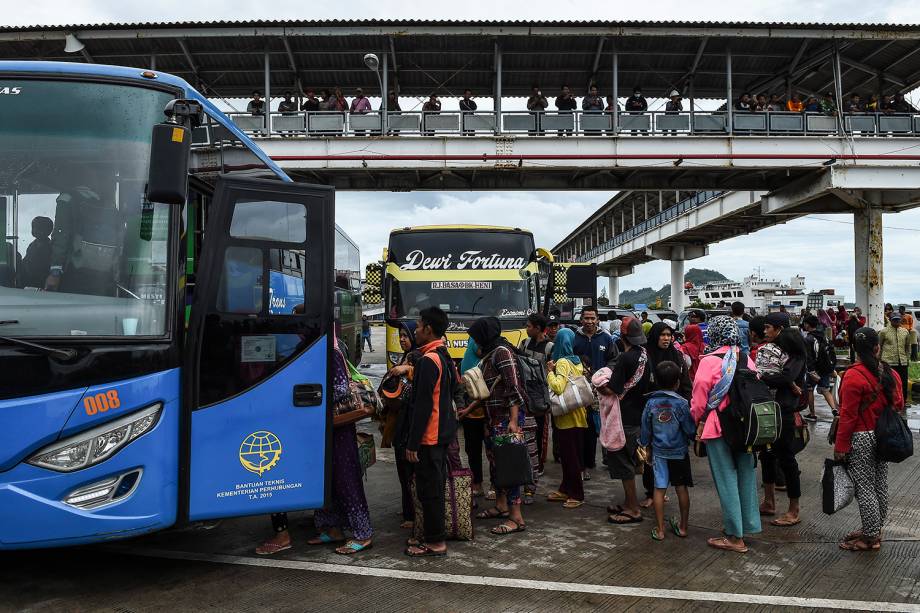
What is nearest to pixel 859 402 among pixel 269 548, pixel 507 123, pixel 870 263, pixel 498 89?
pixel 269 548

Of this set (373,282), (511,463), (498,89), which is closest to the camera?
(511,463)

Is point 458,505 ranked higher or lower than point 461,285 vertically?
lower

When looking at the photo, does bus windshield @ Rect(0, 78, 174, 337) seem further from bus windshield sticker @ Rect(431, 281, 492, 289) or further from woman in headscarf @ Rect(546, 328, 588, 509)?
bus windshield sticker @ Rect(431, 281, 492, 289)

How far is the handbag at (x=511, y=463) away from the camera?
550cm

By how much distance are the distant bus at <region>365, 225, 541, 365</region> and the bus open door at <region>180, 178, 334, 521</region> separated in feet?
20.3

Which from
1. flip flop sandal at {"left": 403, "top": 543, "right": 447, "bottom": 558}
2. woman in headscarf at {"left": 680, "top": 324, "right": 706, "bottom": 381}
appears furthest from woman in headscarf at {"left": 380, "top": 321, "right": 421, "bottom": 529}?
woman in headscarf at {"left": 680, "top": 324, "right": 706, "bottom": 381}

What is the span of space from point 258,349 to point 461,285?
686 centimetres

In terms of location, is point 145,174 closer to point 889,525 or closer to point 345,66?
point 889,525

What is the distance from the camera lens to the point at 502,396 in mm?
5555

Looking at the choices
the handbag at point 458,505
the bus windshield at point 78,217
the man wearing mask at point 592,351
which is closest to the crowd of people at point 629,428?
the handbag at point 458,505

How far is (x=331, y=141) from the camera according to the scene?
1994 cm

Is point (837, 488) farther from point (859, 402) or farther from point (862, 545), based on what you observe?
point (859, 402)

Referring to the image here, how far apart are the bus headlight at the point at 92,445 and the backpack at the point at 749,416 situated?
4.14 meters

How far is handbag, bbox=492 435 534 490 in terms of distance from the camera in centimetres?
550
